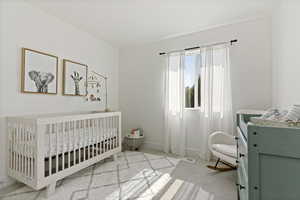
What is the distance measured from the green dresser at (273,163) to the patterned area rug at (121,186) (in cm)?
125

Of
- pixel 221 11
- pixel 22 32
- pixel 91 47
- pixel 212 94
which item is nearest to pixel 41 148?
pixel 22 32

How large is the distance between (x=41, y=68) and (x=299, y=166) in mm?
2736

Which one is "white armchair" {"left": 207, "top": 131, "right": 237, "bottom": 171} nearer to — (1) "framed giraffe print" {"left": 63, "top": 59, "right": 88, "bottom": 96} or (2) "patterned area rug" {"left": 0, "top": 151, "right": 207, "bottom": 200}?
(2) "patterned area rug" {"left": 0, "top": 151, "right": 207, "bottom": 200}

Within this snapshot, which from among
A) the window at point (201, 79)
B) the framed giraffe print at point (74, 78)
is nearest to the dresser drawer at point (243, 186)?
the window at point (201, 79)

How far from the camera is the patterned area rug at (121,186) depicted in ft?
5.36

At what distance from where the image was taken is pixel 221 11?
2.20 meters

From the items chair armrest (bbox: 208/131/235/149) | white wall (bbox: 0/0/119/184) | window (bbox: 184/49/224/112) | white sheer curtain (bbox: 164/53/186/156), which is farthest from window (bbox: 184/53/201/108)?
white wall (bbox: 0/0/119/184)

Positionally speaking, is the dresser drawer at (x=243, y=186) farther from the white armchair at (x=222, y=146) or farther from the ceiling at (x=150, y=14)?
the ceiling at (x=150, y=14)

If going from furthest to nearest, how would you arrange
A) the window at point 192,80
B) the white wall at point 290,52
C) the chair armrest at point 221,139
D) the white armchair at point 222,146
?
1. the window at point 192,80
2. the chair armrest at point 221,139
3. the white armchair at point 222,146
4. the white wall at point 290,52

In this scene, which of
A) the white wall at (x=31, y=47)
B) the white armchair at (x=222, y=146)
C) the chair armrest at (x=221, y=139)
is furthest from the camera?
the chair armrest at (x=221, y=139)

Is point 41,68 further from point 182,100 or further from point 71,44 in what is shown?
point 182,100

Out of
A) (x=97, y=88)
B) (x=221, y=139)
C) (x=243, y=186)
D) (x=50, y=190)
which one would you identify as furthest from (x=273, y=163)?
(x=97, y=88)

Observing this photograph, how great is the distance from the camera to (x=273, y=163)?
591mm

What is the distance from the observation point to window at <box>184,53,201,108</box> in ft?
9.37
